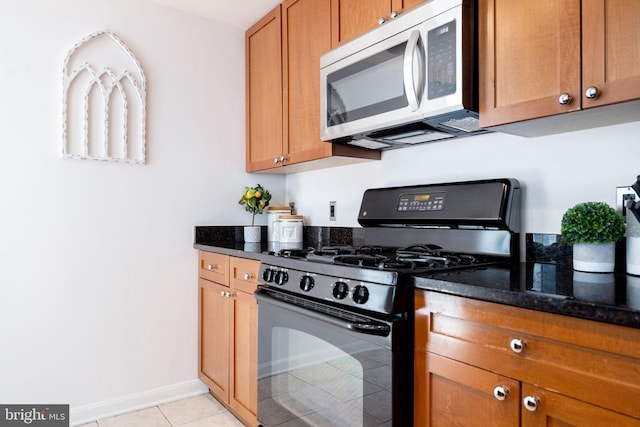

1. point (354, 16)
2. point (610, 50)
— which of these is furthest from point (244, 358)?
point (610, 50)

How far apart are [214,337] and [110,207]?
0.94 metres

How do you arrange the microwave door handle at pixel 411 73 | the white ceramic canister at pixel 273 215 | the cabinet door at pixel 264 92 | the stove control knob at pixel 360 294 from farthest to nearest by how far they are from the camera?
the white ceramic canister at pixel 273 215 < the cabinet door at pixel 264 92 < the microwave door handle at pixel 411 73 < the stove control knob at pixel 360 294

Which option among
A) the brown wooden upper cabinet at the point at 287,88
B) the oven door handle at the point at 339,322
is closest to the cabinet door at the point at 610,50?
the oven door handle at the point at 339,322

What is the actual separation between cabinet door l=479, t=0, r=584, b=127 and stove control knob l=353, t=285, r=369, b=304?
27.1 inches

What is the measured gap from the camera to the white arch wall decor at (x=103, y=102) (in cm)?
226

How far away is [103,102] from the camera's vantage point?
234 cm

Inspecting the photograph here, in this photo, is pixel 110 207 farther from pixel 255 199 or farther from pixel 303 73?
pixel 303 73

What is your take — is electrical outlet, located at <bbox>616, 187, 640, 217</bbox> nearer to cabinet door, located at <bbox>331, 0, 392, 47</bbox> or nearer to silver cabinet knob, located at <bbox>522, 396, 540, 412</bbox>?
silver cabinet knob, located at <bbox>522, 396, 540, 412</bbox>

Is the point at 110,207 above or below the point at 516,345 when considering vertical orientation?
above

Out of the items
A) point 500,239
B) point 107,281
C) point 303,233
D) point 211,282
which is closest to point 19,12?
point 107,281

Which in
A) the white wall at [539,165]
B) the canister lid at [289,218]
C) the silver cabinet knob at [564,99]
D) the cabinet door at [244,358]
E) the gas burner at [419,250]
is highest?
the silver cabinet knob at [564,99]

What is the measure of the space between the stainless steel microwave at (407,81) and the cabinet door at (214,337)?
1.11m

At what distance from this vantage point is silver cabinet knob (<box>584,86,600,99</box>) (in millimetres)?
1150

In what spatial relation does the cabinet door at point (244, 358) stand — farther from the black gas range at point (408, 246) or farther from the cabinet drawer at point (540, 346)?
the cabinet drawer at point (540, 346)
